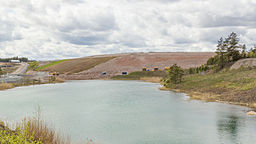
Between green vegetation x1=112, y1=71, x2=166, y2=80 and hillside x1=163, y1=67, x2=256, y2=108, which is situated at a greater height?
green vegetation x1=112, y1=71, x2=166, y2=80

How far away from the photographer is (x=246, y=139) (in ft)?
72.5

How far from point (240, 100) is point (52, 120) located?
96.0 ft

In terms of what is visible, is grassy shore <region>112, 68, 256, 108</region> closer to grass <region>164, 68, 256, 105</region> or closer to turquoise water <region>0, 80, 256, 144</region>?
grass <region>164, 68, 256, 105</region>

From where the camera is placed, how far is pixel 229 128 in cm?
2595

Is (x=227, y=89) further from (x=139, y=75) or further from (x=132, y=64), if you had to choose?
(x=132, y=64)

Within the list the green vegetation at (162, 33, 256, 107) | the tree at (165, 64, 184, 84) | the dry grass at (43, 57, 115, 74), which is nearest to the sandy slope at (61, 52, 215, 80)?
the dry grass at (43, 57, 115, 74)

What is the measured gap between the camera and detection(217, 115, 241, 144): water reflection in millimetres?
22473

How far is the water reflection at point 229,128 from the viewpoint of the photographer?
885 inches

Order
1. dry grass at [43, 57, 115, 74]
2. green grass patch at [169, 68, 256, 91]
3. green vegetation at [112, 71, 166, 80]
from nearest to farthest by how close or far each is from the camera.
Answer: green grass patch at [169, 68, 256, 91] → green vegetation at [112, 71, 166, 80] → dry grass at [43, 57, 115, 74]

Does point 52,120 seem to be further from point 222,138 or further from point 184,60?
point 184,60

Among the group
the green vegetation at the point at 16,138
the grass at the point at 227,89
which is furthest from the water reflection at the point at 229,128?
the green vegetation at the point at 16,138

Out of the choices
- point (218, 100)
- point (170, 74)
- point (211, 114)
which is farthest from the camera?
point (170, 74)

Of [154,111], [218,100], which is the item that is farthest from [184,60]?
[154,111]

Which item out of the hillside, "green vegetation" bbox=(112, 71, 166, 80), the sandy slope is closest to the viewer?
the hillside
